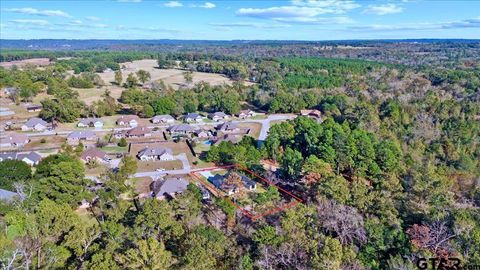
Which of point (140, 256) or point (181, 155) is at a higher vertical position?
point (140, 256)

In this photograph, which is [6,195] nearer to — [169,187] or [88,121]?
[169,187]

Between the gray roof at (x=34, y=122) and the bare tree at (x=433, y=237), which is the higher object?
the bare tree at (x=433, y=237)

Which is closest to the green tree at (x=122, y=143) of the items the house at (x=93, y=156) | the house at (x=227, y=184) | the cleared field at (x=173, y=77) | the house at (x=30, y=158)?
the house at (x=93, y=156)

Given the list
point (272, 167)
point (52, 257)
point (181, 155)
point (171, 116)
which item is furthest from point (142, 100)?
point (52, 257)

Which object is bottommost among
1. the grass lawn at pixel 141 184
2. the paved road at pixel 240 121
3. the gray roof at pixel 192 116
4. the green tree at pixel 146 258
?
the grass lawn at pixel 141 184

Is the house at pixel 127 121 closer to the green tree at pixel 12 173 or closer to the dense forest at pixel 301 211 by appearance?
the dense forest at pixel 301 211

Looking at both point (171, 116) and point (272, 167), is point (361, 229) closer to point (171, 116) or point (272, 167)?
point (272, 167)
